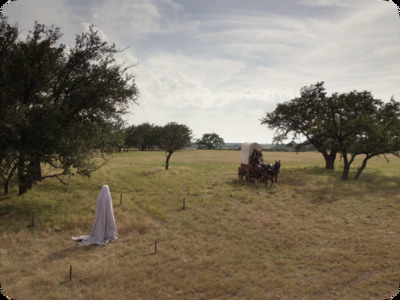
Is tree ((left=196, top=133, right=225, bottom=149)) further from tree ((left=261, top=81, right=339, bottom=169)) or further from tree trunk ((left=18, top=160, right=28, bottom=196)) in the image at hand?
tree trunk ((left=18, top=160, right=28, bottom=196))

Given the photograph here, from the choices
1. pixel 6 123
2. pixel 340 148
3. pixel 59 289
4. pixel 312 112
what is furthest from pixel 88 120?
pixel 312 112

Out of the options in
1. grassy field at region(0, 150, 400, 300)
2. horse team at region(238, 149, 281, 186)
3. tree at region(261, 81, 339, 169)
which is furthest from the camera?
tree at region(261, 81, 339, 169)

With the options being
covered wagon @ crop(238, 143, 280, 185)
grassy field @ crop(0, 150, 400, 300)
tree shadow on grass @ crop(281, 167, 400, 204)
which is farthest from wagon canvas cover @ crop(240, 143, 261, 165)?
grassy field @ crop(0, 150, 400, 300)

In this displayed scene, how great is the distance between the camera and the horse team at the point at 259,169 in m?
22.5

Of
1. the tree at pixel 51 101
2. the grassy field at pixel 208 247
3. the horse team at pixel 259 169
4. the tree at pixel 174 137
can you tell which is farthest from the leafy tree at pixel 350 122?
the tree at pixel 51 101

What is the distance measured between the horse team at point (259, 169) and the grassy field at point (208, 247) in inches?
133

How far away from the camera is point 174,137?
35969 millimetres

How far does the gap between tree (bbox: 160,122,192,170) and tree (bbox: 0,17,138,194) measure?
1708 cm

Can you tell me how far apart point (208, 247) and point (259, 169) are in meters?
13.6

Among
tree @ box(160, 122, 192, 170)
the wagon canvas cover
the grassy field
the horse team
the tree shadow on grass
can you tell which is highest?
tree @ box(160, 122, 192, 170)

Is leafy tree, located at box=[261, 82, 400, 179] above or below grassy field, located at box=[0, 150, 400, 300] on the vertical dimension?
above

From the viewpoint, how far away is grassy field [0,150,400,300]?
740cm

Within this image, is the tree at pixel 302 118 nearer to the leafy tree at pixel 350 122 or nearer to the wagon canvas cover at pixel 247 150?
the leafy tree at pixel 350 122

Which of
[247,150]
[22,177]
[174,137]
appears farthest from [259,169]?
[22,177]
